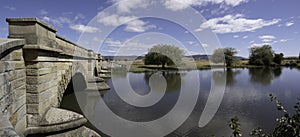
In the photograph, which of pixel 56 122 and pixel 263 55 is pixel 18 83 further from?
pixel 263 55

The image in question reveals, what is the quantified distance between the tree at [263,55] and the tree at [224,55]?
7.98 m

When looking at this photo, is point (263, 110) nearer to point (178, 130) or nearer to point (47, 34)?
point (178, 130)

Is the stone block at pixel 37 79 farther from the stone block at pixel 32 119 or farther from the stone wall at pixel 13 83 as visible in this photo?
the stone block at pixel 32 119

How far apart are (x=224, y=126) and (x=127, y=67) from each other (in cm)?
3242

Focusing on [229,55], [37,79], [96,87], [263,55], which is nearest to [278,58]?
[263,55]

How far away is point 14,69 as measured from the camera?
11.3 ft

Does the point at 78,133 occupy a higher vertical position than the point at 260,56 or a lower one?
lower

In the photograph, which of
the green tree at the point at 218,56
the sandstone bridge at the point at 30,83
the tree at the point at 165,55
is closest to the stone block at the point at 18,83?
the sandstone bridge at the point at 30,83

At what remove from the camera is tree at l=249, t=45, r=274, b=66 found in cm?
5184

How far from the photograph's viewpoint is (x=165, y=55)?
36.8m

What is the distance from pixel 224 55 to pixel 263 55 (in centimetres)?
1486

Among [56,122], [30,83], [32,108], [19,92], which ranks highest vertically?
[30,83]

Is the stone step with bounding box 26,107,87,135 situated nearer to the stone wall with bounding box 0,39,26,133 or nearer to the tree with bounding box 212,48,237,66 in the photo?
the stone wall with bounding box 0,39,26,133

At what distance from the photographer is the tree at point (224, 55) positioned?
43812 millimetres
